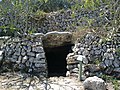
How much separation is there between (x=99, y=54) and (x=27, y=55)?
261 centimetres

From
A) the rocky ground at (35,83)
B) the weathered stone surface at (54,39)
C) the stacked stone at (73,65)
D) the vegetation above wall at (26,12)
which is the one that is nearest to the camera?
the rocky ground at (35,83)

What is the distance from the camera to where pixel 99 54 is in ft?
29.2

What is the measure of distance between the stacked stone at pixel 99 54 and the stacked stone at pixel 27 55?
42.9 inches

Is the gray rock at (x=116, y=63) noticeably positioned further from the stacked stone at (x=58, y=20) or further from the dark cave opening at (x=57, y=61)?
the stacked stone at (x=58, y=20)

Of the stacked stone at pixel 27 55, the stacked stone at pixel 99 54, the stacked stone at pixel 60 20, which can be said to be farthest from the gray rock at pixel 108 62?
the stacked stone at pixel 60 20

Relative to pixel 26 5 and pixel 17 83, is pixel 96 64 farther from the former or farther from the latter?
pixel 26 5

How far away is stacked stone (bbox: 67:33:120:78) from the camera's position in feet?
27.8

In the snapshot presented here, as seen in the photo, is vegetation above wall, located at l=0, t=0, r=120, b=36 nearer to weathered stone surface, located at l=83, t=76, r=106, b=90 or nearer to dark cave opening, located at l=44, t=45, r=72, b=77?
dark cave opening, located at l=44, t=45, r=72, b=77

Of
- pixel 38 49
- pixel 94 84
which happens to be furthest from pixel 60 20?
pixel 94 84

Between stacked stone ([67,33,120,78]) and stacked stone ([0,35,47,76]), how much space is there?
3.57 feet

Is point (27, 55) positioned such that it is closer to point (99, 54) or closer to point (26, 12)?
point (26, 12)

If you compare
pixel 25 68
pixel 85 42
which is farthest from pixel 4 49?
pixel 85 42

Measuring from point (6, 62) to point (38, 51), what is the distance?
1.23 metres

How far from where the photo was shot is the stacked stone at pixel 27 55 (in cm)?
903
